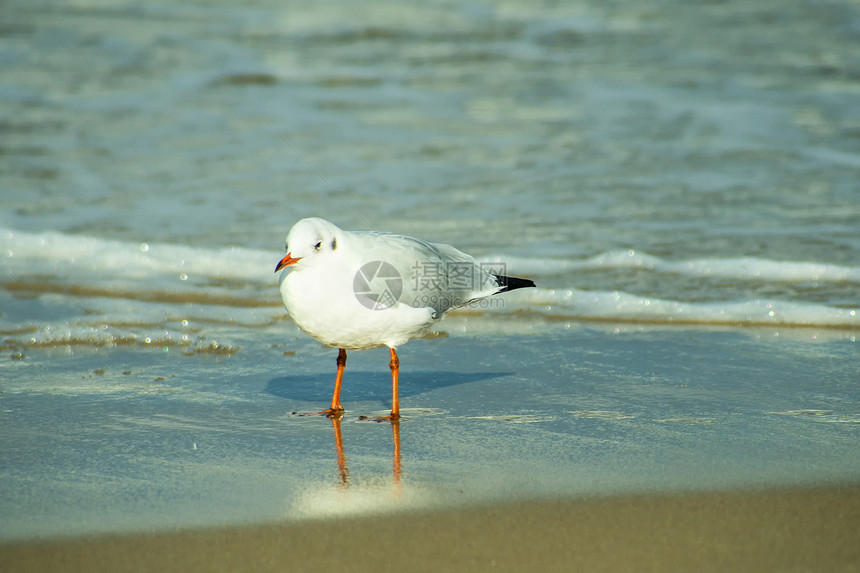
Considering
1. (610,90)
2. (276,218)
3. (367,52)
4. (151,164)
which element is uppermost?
(367,52)

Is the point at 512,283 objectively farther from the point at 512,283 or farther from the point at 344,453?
the point at 344,453

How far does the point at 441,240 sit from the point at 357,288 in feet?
10.2

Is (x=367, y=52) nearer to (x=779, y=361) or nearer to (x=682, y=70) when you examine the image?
(x=682, y=70)

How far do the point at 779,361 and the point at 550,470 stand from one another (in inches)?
81.1

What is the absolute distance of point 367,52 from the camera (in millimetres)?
14758

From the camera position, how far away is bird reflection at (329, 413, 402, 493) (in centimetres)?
343

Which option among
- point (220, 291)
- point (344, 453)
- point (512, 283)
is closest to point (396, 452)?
point (344, 453)

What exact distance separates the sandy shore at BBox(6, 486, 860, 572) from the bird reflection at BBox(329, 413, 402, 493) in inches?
14.4

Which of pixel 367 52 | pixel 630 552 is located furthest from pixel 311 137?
pixel 630 552

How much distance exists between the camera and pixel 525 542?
114 inches

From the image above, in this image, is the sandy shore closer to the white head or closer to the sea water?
the sea water

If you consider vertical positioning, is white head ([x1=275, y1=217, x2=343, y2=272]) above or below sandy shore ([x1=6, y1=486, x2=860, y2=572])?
above

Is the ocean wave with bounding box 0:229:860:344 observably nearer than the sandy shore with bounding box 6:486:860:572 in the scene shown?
No

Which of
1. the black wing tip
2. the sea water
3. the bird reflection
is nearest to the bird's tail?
the black wing tip
